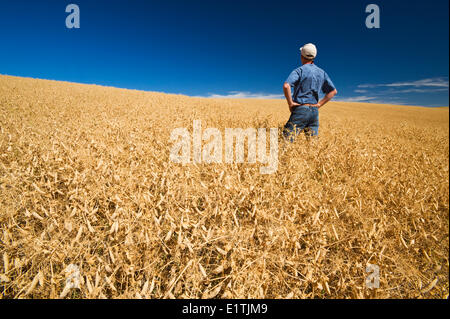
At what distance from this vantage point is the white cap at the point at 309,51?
356cm

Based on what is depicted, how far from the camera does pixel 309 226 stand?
67.1 inches

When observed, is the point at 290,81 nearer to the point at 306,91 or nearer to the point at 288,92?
the point at 288,92

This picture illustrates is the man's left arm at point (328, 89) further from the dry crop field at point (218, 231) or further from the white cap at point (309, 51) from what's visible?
the dry crop field at point (218, 231)

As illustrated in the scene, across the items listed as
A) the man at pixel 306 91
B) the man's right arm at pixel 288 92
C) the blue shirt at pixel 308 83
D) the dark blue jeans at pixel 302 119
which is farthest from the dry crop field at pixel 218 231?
the blue shirt at pixel 308 83

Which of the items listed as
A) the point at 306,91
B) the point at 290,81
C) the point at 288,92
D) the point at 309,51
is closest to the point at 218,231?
the point at 288,92

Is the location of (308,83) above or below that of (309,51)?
below

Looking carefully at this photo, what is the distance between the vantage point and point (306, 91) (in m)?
3.68

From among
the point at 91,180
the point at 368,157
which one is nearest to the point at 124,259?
the point at 91,180

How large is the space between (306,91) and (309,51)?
2.38ft

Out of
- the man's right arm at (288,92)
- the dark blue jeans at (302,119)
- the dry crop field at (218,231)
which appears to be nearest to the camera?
the dry crop field at (218,231)

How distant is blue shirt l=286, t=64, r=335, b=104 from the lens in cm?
358

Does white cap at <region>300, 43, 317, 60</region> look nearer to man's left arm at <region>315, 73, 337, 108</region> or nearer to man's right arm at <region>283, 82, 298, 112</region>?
man's left arm at <region>315, 73, 337, 108</region>

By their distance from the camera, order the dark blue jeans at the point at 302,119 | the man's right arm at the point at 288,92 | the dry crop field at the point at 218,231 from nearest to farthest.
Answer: the dry crop field at the point at 218,231
the man's right arm at the point at 288,92
the dark blue jeans at the point at 302,119

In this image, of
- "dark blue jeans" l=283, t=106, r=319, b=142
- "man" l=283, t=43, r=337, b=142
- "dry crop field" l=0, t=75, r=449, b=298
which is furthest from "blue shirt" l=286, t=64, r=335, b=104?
"dry crop field" l=0, t=75, r=449, b=298
